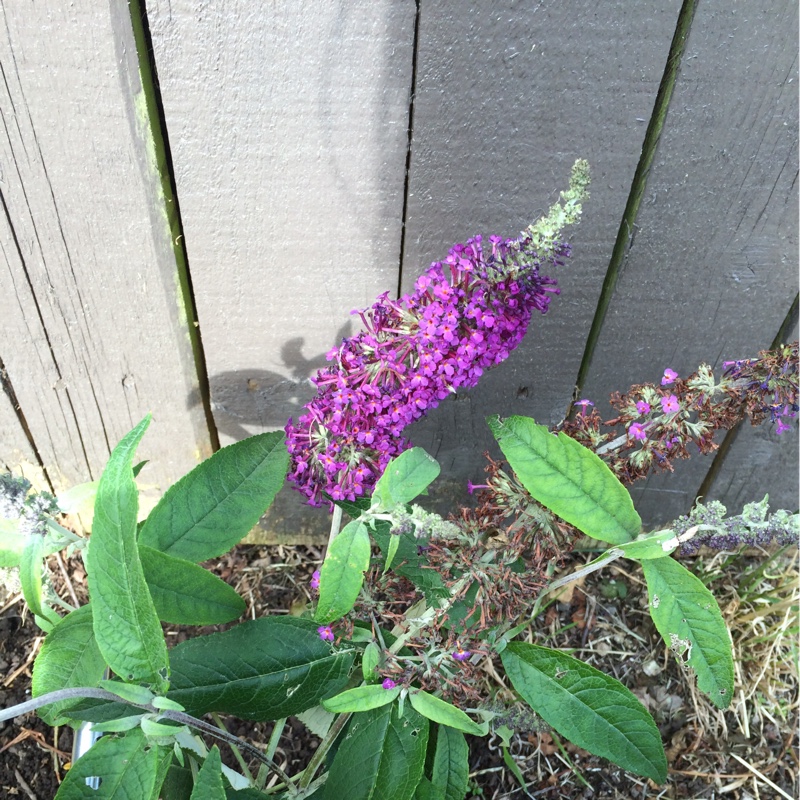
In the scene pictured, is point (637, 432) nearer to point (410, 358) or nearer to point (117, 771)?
point (410, 358)

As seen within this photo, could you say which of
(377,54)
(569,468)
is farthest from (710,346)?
(377,54)

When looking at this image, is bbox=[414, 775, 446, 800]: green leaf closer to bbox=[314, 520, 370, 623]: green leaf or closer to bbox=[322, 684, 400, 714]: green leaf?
bbox=[322, 684, 400, 714]: green leaf

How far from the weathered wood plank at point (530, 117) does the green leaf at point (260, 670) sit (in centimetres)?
71

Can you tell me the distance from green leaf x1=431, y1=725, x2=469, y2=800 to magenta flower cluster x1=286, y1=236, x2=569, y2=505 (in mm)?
447

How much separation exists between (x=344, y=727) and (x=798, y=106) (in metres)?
1.37

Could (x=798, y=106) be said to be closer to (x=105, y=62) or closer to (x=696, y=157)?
(x=696, y=157)

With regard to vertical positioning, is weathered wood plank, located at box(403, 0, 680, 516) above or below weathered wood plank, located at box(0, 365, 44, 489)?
above

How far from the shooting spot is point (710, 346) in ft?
5.34

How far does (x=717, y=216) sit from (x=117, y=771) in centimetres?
135

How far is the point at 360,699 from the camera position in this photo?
111cm

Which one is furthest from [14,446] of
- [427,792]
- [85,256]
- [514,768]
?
[514,768]

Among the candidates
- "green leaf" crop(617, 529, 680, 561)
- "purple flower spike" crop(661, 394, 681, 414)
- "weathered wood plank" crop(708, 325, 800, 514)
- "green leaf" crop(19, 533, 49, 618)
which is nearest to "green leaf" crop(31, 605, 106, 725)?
"green leaf" crop(19, 533, 49, 618)

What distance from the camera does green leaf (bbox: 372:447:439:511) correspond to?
1.09m

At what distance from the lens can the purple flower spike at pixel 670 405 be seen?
3.80ft
